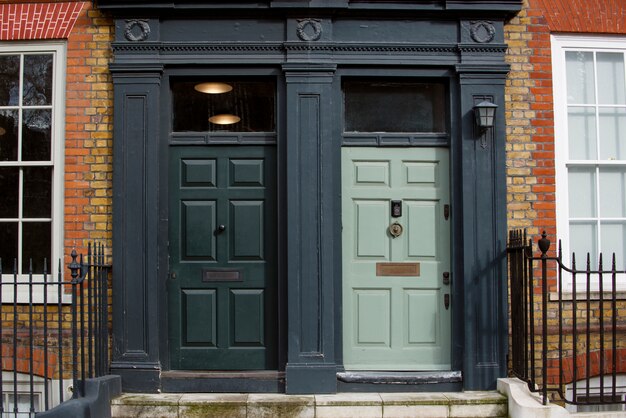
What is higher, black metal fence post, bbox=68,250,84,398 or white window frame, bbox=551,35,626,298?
white window frame, bbox=551,35,626,298

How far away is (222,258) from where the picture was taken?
6.59m

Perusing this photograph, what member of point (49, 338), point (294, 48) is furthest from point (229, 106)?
point (49, 338)

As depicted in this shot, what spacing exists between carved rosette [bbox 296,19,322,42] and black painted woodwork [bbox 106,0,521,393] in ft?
0.04

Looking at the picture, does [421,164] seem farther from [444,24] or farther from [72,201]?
[72,201]

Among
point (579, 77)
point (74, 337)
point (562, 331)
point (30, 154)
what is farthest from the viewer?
point (579, 77)

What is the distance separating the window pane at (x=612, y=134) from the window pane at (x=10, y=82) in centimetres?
573

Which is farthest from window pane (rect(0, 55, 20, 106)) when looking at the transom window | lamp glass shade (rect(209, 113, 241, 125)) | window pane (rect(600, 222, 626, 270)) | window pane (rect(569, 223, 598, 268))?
window pane (rect(600, 222, 626, 270))

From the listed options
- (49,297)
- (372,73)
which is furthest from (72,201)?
(372,73)

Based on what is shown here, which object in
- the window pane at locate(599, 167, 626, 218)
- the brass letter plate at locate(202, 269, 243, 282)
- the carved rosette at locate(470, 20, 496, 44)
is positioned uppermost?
the carved rosette at locate(470, 20, 496, 44)

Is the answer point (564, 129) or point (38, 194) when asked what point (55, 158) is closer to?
point (38, 194)

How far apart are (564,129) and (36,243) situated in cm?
520

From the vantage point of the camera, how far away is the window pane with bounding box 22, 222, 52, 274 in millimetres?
6711

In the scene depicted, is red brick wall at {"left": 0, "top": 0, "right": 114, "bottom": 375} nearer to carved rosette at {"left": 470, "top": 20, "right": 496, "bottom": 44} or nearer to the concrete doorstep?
carved rosette at {"left": 470, "top": 20, "right": 496, "bottom": 44}

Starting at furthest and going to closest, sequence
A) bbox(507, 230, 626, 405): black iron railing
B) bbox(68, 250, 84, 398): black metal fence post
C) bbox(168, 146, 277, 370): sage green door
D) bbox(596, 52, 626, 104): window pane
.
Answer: bbox(596, 52, 626, 104): window pane < bbox(168, 146, 277, 370): sage green door < bbox(507, 230, 626, 405): black iron railing < bbox(68, 250, 84, 398): black metal fence post
